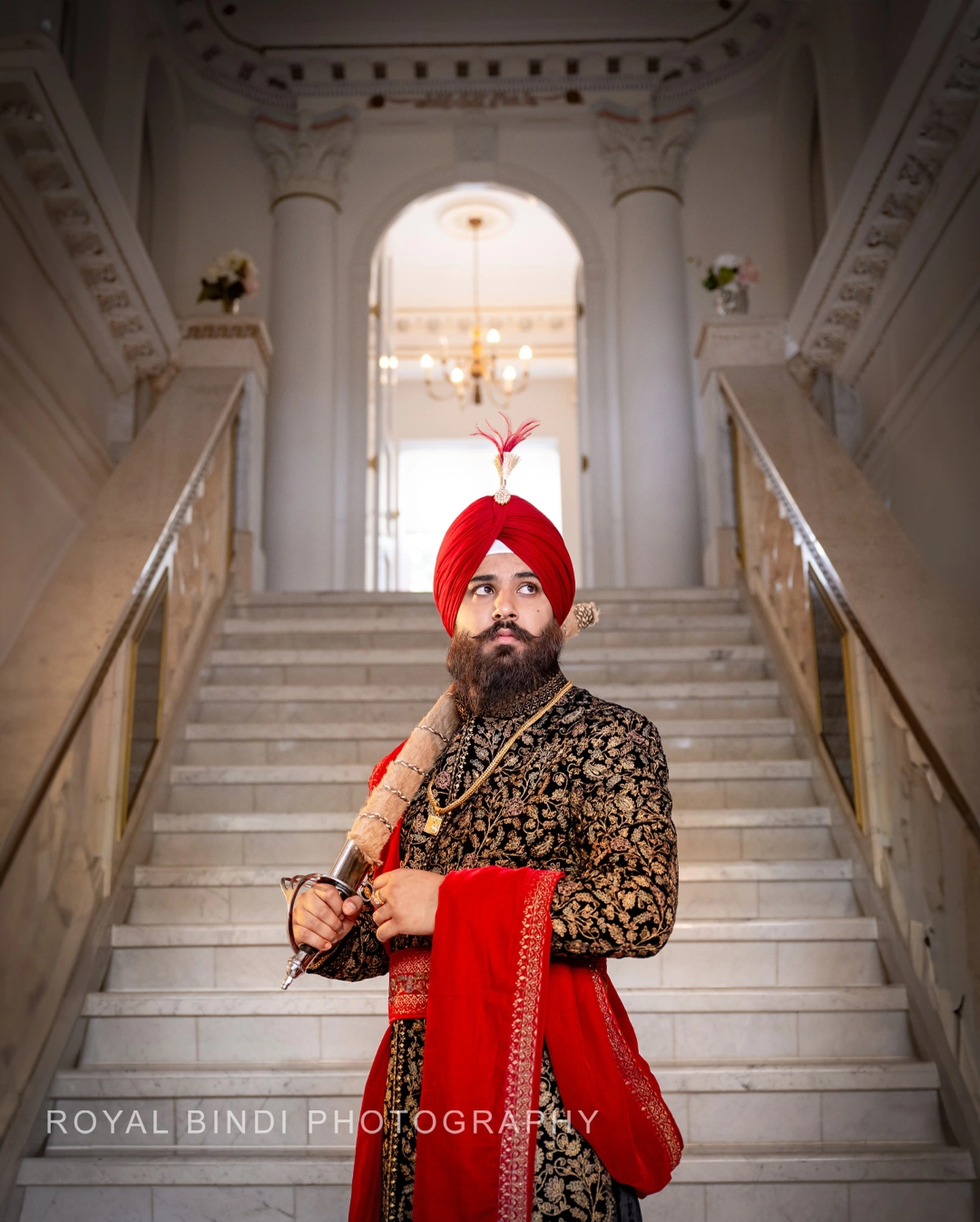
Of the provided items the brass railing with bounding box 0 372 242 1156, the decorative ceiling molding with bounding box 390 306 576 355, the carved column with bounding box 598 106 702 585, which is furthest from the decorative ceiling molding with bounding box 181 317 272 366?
the decorative ceiling molding with bounding box 390 306 576 355

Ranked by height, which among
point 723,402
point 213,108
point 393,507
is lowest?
point 723,402

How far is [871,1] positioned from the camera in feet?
24.4

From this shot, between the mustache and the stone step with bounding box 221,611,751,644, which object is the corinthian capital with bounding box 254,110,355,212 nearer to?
the stone step with bounding box 221,611,751,644

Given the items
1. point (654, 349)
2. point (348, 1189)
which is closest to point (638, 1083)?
point (348, 1189)

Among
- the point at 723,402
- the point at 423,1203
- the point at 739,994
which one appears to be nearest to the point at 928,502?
the point at 723,402

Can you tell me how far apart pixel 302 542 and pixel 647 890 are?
7245 mm

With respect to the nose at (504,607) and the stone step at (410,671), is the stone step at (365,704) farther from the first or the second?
the nose at (504,607)

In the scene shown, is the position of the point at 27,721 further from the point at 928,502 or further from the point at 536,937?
the point at 928,502

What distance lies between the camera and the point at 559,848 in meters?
1.63

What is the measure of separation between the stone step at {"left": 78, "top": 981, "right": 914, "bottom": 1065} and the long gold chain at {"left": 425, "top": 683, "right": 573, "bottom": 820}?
156 centimetres

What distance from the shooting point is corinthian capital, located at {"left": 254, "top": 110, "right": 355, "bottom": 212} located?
9.06m

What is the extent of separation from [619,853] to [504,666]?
1.18 feet

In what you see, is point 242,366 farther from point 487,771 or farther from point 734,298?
point 487,771

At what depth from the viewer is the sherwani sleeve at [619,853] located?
4.79ft
